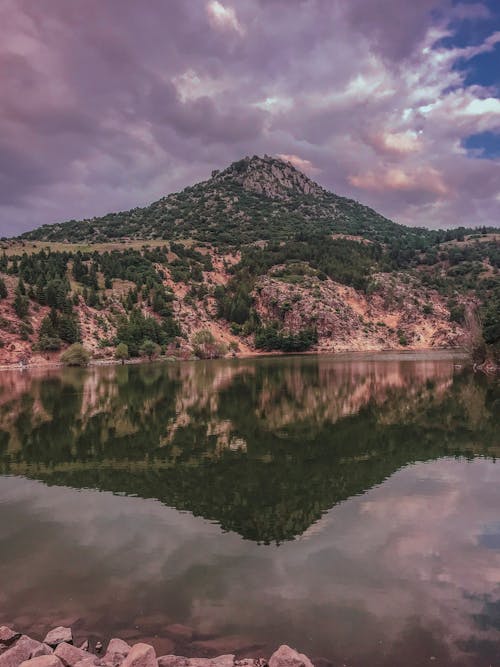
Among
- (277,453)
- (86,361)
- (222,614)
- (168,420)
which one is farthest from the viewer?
(86,361)

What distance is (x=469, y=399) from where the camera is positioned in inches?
1618

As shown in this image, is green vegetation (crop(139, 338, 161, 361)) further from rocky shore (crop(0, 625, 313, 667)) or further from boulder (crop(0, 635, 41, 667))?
boulder (crop(0, 635, 41, 667))

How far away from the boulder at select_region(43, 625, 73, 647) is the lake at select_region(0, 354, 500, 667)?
0.50m

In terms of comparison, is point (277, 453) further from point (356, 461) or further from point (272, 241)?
point (272, 241)

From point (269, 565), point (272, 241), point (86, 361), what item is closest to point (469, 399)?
point (269, 565)

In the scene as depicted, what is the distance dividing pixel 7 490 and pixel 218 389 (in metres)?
33.1

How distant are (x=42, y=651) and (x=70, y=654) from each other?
576mm

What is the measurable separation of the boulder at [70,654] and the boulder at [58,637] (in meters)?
0.47

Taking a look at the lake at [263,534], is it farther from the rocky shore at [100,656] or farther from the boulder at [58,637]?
the rocky shore at [100,656]

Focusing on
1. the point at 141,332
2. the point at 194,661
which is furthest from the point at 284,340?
the point at 194,661

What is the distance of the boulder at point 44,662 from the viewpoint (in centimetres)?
790

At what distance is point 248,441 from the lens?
27828mm

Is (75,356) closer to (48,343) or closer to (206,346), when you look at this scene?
(48,343)

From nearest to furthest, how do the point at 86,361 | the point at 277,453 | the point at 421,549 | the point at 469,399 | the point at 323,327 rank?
1. the point at 421,549
2. the point at 277,453
3. the point at 469,399
4. the point at 86,361
5. the point at 323,327
